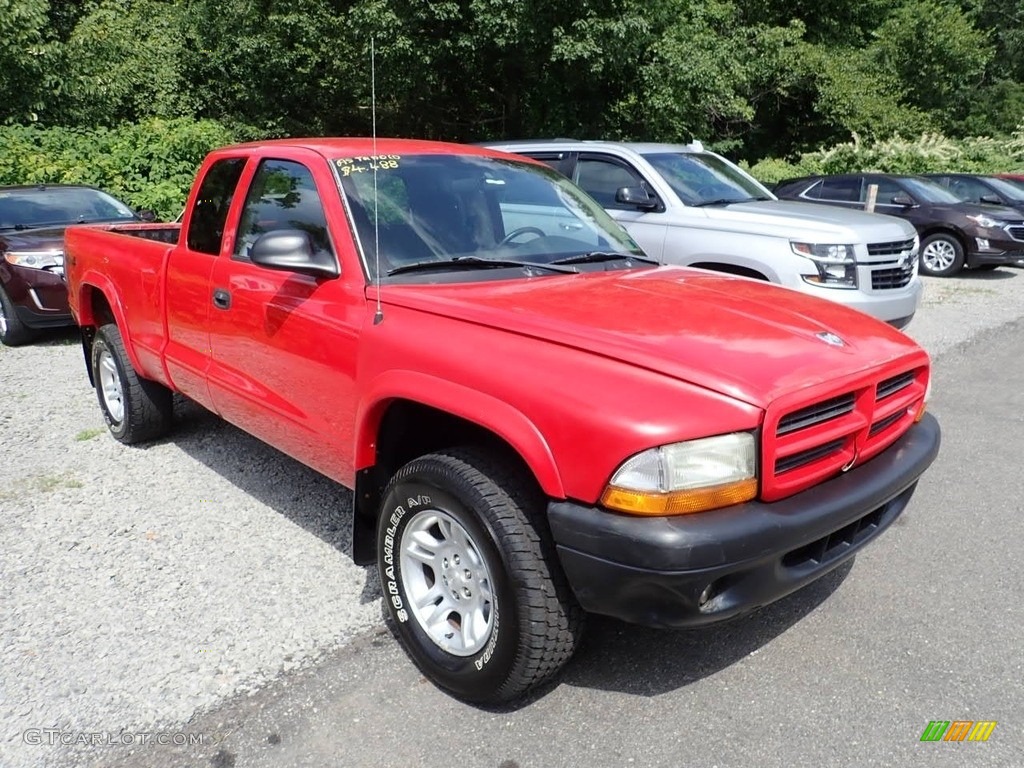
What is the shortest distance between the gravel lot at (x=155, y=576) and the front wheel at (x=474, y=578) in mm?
458

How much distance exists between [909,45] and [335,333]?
34.1 meters

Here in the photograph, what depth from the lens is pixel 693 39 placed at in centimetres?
Result: 2045

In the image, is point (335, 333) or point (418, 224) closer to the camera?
point (335, 333)

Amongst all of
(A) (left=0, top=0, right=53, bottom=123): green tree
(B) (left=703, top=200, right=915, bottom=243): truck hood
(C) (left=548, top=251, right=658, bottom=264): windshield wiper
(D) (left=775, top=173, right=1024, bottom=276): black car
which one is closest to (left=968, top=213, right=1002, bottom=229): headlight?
(D) (left=775, top=173, right=1024, bottom=276): black car

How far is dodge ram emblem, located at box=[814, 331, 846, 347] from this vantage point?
9.20 feet

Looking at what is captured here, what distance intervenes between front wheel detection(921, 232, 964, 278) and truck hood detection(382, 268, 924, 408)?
1113 centimetres

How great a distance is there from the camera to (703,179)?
786cm

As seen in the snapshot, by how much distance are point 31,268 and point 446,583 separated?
667 centimetres

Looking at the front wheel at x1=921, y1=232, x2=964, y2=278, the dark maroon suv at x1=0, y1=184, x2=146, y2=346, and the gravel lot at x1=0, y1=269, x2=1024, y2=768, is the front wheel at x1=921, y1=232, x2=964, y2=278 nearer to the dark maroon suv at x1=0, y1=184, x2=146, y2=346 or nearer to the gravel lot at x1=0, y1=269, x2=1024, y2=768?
the gravel lot at x1=0, y1=269, x2=1024, y2=768

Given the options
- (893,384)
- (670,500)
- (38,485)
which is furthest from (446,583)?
(38,485)

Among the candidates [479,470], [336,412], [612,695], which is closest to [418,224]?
[336,412]

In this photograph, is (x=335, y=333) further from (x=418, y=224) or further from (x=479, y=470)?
(x=479, y=470)

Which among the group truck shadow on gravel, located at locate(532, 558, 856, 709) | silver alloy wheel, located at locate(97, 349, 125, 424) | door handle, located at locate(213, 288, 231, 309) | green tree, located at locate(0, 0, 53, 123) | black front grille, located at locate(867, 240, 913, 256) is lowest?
truck shadow on gravel, located at locate(532, 558, 856, 709)

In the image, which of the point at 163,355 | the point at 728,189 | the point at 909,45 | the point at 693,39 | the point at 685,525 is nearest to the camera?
the point at 685,525
